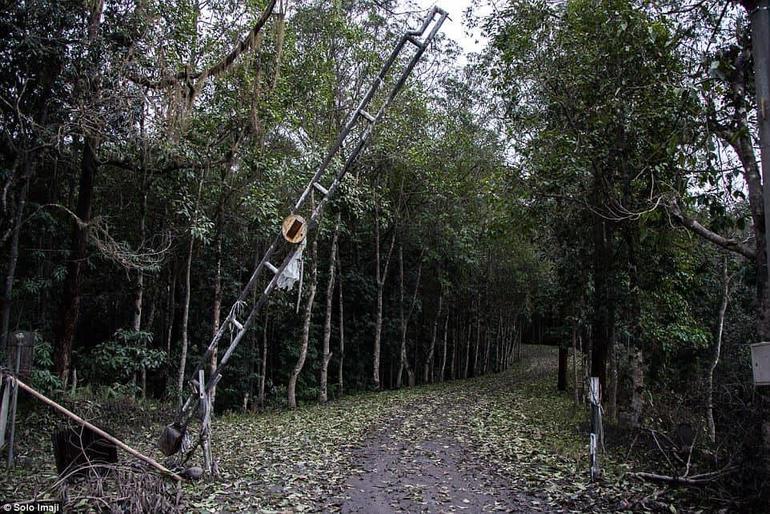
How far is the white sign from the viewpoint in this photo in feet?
9.49

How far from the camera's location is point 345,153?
14344 millimetres

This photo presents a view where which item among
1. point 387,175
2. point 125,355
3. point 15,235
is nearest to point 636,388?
point 125,355

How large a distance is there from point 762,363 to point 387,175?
15.9 meters

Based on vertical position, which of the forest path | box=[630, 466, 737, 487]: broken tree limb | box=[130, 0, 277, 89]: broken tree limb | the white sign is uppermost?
box=[130, 0, 277, 89]: broken tree limb

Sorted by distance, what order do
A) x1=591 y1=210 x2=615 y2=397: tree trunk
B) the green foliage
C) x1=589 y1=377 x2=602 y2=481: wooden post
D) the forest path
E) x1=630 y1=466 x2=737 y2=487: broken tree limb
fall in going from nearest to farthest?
x1=630 y1=466 x2=737 y2=487: broken tree limb → the forest path → x1=589 y1=377 x2=602 y2=481: wooden post → x1=591 y1=210 x2=615 y2=397: tree trunk → the green foliage

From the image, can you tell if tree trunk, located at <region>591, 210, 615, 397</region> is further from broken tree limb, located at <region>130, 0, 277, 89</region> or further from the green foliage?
the green foliage

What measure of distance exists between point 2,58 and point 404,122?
389 inches

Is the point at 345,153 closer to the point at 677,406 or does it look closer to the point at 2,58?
the point at 2,58

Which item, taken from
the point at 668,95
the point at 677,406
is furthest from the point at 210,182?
the point at 677,406

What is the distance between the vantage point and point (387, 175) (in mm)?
18391

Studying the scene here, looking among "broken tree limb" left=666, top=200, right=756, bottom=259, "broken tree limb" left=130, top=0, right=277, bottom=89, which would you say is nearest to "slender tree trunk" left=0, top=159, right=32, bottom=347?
"broken tree limb" left=130, top=0, right=277, bottom=89

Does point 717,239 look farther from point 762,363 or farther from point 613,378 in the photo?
point 613,378

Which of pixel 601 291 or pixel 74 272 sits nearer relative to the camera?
pixel 74 272

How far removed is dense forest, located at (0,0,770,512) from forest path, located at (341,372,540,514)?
885 millimetres
